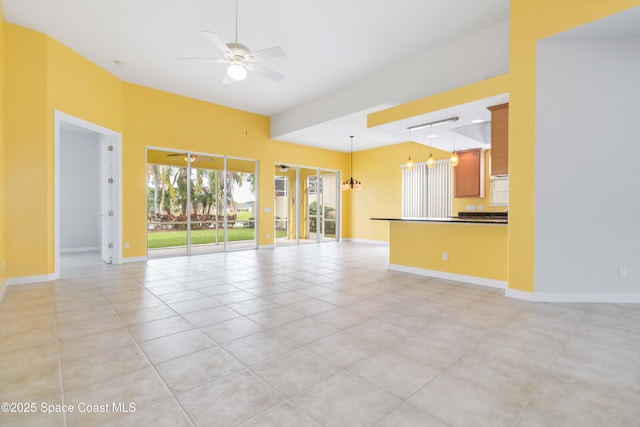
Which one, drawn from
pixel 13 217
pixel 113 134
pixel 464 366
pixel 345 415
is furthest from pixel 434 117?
pixel 13 217

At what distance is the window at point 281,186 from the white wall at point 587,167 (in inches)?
301

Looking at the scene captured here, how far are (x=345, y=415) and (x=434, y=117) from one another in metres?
5.03

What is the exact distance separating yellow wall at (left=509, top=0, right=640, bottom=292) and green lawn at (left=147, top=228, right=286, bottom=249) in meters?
6.94

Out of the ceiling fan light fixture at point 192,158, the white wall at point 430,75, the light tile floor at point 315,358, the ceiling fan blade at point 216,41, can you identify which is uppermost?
the white wall at point 430,75

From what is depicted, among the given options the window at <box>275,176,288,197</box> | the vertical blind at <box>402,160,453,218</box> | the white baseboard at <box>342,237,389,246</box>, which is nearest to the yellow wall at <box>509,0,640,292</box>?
the vertical blind at <box>402,160,453,218</box>

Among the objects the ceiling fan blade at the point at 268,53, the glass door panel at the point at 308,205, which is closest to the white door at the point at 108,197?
the ceiling fan blade at the point at 268,53

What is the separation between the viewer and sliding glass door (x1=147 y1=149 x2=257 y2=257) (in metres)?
7.48

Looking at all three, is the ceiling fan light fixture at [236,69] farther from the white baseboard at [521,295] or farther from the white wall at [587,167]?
the white baseboard at [521,295]

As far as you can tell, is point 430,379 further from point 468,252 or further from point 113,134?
point 113,134

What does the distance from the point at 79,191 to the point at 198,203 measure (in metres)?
3.51

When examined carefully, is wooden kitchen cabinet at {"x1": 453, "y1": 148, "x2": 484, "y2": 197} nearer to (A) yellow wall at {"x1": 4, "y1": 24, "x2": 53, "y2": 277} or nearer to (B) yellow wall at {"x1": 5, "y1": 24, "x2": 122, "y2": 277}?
(B) yellow wall at {"x1": 5, "y1": 24, "x2": 122, "y2": 277}

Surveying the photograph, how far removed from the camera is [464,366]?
7.44 ft

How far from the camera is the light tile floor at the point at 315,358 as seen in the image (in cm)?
176

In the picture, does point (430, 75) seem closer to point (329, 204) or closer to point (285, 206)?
point (285, 206)
